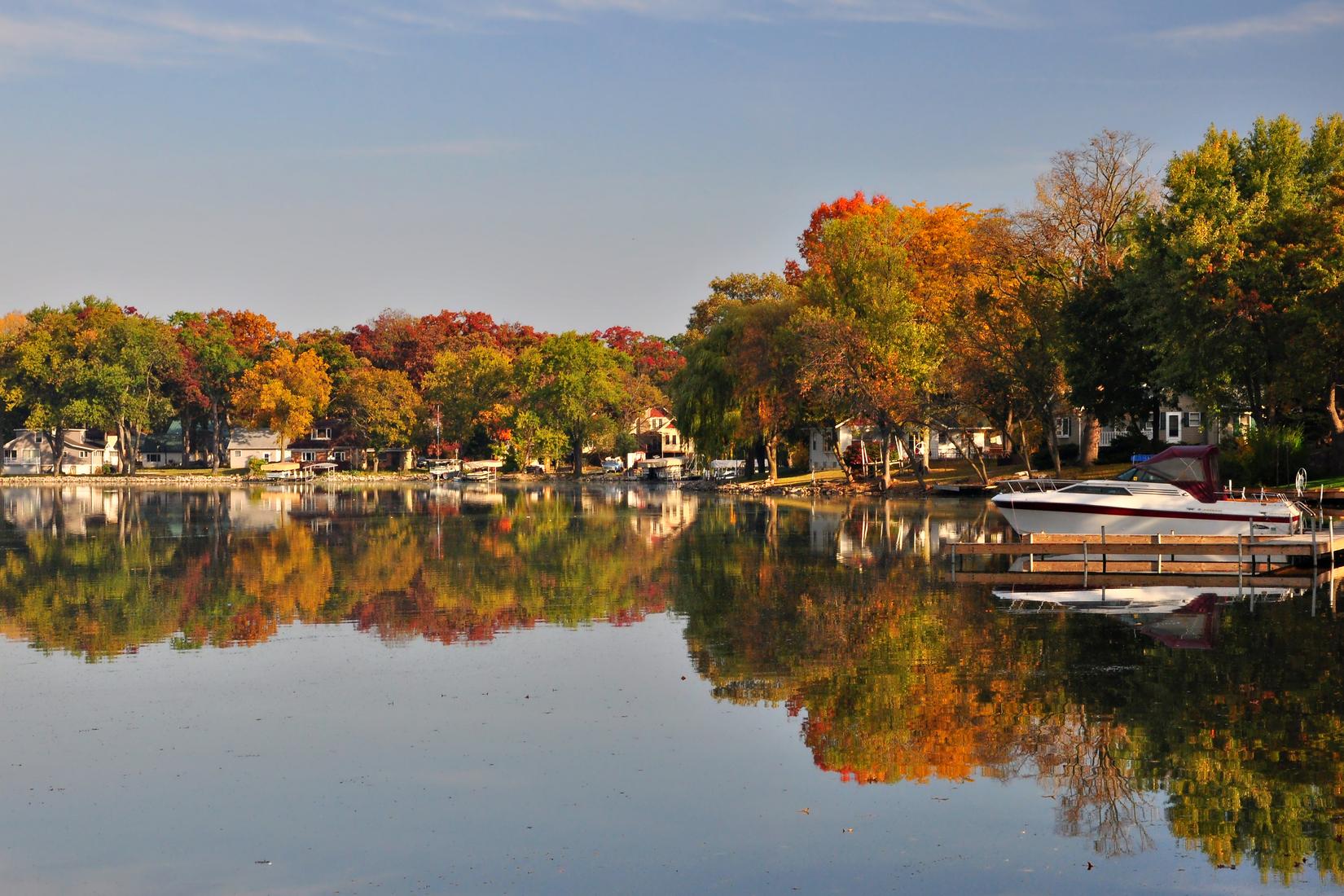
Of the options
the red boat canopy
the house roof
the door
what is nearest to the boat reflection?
the red boat canopy

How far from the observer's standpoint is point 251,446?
167m

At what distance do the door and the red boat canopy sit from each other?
39763mm

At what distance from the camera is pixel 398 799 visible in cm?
1566

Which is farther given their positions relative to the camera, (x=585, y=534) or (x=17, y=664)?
(x=585, y=534)

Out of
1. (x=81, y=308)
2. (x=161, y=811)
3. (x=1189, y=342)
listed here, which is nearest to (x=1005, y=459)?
(x=1189, y=342)

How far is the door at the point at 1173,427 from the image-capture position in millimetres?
78938

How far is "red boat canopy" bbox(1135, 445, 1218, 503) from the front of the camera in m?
40.3

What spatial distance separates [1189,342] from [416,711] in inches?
1743

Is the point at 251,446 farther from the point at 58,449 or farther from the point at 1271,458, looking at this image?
the point at 1271,458

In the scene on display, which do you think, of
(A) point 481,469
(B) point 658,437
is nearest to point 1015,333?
(A) point 481,469

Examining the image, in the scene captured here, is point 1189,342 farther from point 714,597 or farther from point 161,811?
point 161,811

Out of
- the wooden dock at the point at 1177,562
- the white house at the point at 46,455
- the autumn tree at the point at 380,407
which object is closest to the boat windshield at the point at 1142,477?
the wooden dock at the point at 1177,562

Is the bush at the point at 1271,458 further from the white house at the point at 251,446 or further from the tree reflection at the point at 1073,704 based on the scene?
the white house at the point at 251,446

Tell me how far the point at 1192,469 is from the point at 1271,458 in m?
16.3
